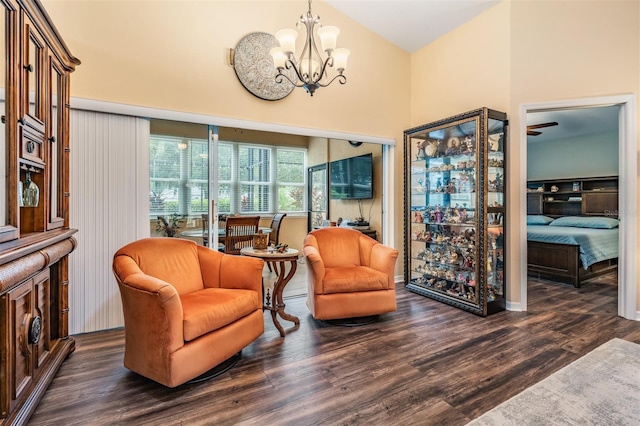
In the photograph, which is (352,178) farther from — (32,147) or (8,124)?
(8,124)

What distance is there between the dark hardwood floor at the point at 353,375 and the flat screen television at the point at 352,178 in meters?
2.34

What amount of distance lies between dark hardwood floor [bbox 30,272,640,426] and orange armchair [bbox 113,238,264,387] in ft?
0.56

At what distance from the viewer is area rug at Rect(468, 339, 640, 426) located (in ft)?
5.47

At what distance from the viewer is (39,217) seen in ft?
6.26

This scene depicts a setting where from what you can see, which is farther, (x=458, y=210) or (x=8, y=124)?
(x=458, y=210)

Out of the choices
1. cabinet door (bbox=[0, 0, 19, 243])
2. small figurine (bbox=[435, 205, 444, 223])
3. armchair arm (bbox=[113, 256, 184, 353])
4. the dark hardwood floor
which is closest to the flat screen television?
small figurine (bbox=[435, 205, 444, 223])

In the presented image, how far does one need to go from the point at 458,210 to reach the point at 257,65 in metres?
2.79

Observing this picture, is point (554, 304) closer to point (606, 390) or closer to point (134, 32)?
point (606, 390)

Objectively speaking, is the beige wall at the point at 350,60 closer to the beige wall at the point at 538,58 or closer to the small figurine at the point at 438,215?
the beige wall at the point at 538,58

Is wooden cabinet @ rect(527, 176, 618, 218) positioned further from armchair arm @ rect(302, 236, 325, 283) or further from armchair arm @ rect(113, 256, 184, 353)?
armchair arm @ rect(113, 256, 184, 353)

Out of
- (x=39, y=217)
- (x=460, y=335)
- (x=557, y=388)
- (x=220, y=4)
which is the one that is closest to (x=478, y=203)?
(x=460, y=335)

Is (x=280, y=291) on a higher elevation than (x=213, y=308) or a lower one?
lower

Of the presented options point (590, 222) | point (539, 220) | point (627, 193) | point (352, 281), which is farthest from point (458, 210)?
point (539, 220)

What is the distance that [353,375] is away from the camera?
2082mm
